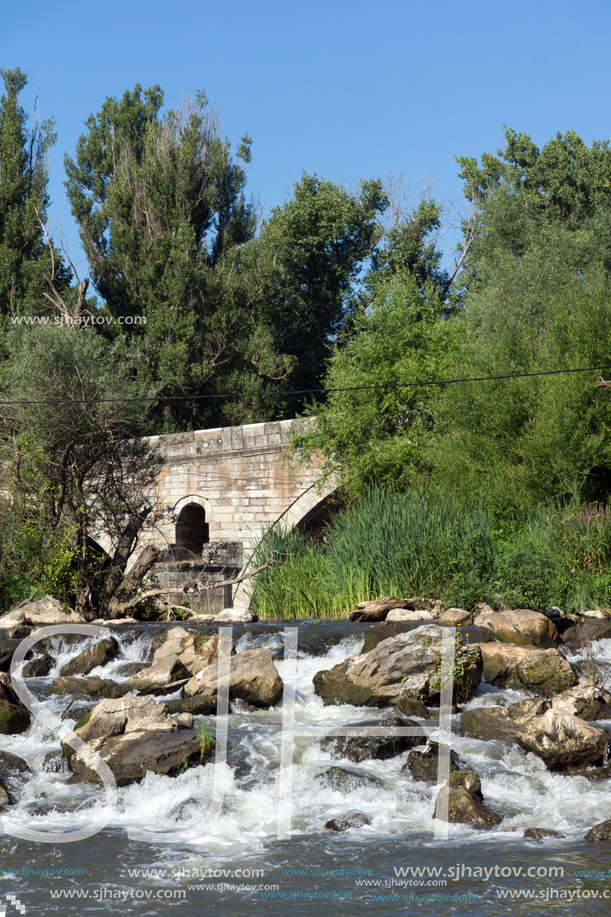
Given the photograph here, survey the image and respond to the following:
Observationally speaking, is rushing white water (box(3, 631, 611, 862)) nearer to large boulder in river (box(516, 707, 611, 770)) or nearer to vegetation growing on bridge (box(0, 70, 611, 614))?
large boulder in river (box(516, 707, 611, 770))

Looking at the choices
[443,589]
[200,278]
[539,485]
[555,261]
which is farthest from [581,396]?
[200,278]

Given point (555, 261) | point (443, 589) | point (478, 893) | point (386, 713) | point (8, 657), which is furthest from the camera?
point (555, 261)

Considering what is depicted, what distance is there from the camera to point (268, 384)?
26406mm

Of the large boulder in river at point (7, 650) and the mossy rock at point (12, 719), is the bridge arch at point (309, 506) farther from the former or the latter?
the mossy rock at point (12, 719)

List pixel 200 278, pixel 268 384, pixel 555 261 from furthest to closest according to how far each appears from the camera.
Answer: pixel 268 384, pixel 200 278, pixel 555 261

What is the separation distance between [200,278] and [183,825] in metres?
19.8

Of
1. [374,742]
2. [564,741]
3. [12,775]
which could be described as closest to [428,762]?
[374,742]

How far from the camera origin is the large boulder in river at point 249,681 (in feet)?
27.8

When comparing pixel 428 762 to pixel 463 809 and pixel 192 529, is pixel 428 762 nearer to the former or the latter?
pixel 463 809

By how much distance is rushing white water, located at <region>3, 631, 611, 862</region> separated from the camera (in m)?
6.04

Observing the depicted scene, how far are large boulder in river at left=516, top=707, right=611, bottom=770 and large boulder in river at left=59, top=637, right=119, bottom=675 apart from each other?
191 inches

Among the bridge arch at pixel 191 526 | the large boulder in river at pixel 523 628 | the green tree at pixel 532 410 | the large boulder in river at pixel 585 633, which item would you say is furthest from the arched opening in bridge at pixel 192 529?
the large boulder in river at pixel 585 633

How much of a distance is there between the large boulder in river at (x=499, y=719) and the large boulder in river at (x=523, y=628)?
2209 millimetres

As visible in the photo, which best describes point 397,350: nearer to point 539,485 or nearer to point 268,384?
point 539,485
